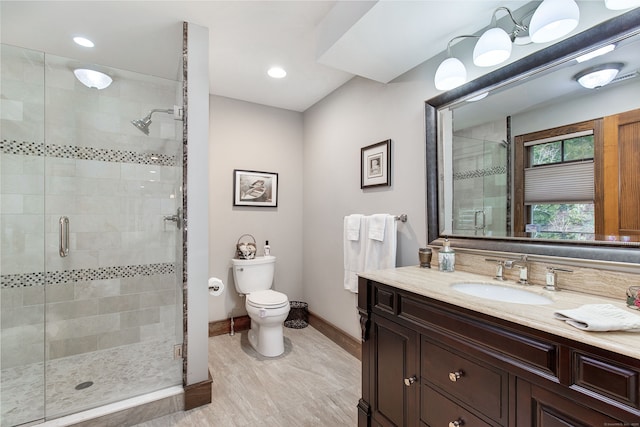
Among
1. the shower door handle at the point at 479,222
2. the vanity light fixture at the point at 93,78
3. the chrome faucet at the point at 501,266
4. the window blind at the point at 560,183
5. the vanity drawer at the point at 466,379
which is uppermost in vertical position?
the vanity light fixture at the point at 93,78

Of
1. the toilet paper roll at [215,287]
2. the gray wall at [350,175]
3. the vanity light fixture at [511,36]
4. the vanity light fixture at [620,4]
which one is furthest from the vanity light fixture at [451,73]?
the toilet paper roll at [215,287]

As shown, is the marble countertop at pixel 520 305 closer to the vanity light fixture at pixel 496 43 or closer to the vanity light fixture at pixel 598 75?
the vanity light fixture at pixel 598 75

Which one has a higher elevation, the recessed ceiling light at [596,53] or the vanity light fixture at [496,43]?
the vanity light fixture at [496,43]

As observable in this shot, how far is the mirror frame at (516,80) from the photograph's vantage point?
3.60 feet

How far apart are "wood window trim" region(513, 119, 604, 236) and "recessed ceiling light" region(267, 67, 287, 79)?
1827 mm

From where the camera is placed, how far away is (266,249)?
3.11 meters

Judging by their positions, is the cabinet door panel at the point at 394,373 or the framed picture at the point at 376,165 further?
Answer: the framed picture at the point at 376,165

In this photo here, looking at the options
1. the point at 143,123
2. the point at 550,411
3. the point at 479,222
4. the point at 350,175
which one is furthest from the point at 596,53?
the point at 143,123

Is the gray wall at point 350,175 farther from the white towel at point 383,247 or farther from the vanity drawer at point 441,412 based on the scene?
the vanity drawer at point 441,412

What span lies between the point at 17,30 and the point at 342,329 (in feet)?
10.5

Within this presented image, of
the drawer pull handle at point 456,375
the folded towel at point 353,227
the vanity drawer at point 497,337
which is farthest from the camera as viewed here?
the folded towel at point 353,227

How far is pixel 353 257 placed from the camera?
238 cm

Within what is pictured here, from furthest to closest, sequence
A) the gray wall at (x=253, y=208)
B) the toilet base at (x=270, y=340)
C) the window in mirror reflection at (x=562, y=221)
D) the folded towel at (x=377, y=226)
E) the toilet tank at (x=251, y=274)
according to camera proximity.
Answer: the gray wall at (x=253, y=208) → the toilet tank at (x=251, y=274) → the toilet base at (x=270, y=340) → the folded towel at (x=377, y=226) → the window in mirror reflection at (x=562, y=221)

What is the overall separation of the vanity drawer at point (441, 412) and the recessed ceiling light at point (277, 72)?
2.40 m
